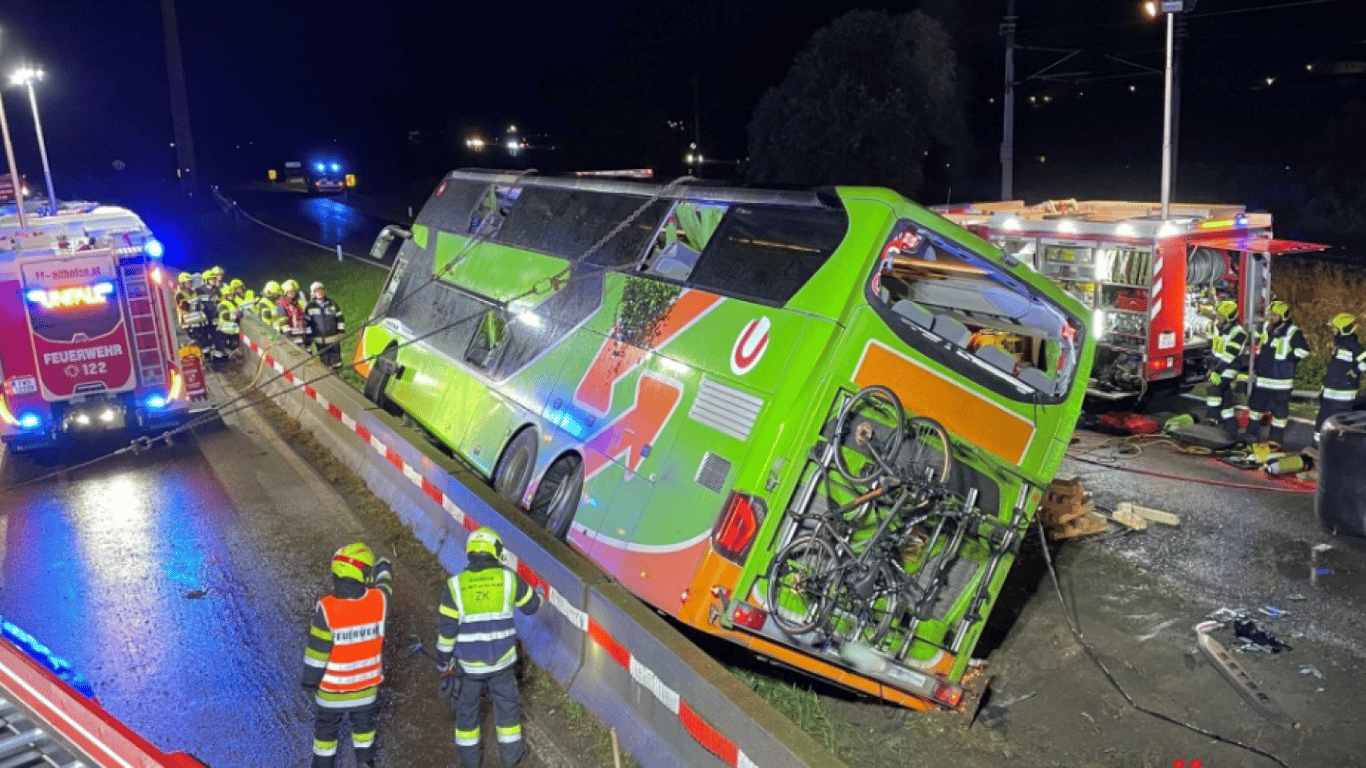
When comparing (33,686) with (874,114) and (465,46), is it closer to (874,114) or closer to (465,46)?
(874,114)

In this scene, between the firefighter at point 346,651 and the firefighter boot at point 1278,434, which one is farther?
the firefighter boot at point 1278,434

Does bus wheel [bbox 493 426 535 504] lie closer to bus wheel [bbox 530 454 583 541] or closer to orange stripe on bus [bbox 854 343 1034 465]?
bus wheel [bbox 530 454 583 541]

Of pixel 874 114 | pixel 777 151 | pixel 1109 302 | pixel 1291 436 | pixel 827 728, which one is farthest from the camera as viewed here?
pixel 777 151

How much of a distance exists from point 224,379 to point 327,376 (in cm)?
612

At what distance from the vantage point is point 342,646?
5.83 meters

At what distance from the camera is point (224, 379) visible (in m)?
17.9

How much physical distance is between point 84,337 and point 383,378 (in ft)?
12.1

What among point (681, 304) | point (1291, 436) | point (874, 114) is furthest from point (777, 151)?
point (681, 304)

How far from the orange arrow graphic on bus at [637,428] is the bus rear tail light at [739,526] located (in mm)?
1130

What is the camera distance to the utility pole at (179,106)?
54.4m

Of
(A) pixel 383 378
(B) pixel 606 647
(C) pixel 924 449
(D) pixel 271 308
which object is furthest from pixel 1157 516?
(D) pixel 271 308

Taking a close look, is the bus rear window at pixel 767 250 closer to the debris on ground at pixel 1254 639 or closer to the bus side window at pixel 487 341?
the bus side window at pixel 487 341

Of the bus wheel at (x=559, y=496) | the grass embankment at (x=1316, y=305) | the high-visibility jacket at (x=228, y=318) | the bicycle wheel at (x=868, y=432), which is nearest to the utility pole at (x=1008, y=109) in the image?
the grass embankment at (x=1316, y=305)

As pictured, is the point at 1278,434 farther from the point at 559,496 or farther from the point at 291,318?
the point at 291,318
